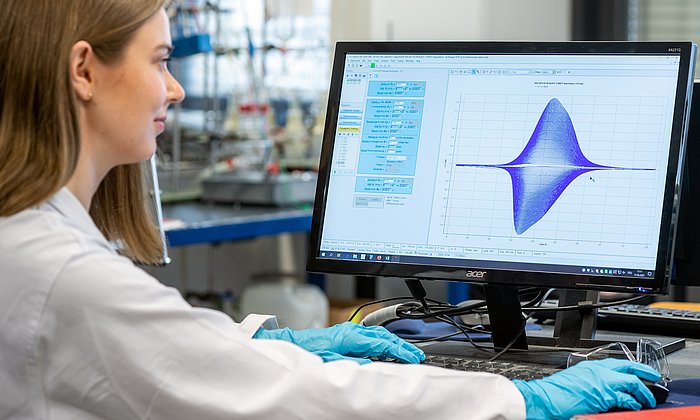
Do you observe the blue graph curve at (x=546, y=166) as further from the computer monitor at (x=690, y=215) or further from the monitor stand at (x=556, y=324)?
the computer monitor at (x=690, y=215)

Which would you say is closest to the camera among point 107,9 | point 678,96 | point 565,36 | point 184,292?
point 107,9

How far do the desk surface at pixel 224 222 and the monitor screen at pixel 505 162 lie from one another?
4.87 feet

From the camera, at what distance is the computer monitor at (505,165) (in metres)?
1.26

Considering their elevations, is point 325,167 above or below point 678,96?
below

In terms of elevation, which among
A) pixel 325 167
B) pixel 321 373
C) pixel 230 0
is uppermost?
pixel 230 0

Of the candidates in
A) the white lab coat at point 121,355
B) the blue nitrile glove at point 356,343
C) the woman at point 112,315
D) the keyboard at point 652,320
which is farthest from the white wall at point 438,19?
the white lab coat at point 121,355

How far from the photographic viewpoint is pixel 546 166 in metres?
1.31

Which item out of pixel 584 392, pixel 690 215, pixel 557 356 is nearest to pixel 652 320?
pixel 690 215

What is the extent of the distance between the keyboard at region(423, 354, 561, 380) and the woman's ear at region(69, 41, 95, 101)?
1.80ft

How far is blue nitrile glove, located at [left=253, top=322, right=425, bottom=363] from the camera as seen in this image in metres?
1.30

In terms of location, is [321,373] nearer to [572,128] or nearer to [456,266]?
[456,266]

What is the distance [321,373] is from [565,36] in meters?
4.14

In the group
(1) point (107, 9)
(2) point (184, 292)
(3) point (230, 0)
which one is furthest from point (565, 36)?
(1) point (107, 9)

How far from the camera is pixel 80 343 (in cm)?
92
